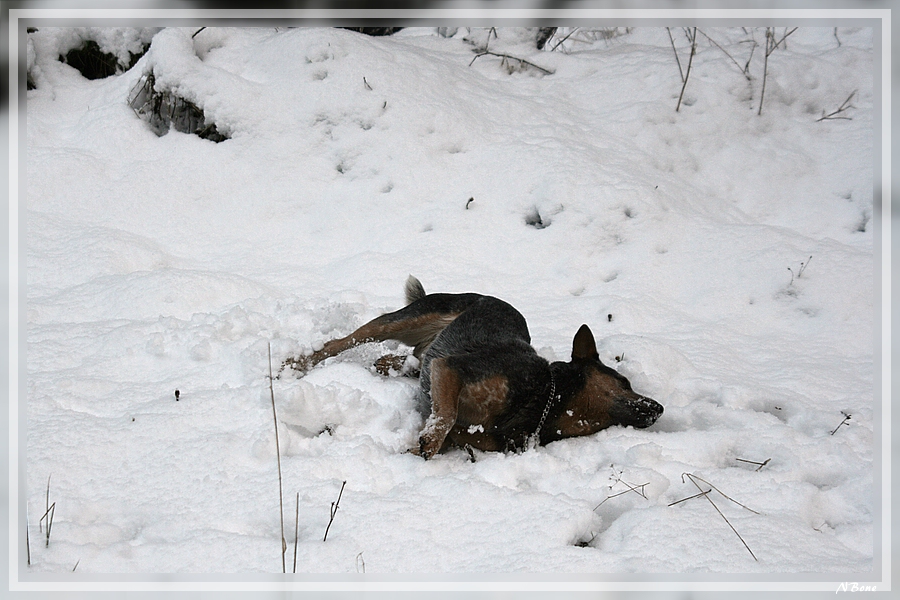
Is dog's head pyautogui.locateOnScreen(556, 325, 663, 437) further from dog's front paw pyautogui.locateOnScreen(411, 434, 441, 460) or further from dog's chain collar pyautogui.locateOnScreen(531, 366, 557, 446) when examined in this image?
dog's front paw pyautogui.locateOnScreen(411, 434, 441, 460)

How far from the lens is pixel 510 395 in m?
3.11

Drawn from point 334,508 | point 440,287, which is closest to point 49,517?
point 334,508

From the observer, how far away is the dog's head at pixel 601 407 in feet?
10.6

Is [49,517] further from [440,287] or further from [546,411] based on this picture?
[440,287]

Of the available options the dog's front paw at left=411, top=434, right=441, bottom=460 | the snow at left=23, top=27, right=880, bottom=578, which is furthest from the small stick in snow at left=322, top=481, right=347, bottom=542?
the dog's front paw at left=411, top=434, right=441, bottom=460

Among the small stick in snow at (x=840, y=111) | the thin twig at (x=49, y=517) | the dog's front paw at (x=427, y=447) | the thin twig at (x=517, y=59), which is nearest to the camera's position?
the thin twig at (x=49, y=517)

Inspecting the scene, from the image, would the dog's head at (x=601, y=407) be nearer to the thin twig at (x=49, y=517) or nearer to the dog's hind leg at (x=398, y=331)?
the dog's hind leg at (x=398, y=331)

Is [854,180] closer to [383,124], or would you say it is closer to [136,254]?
[383,124]

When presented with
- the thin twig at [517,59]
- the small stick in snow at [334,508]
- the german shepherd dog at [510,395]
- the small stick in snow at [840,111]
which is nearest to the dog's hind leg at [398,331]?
the german shepherd dog at [510,395]

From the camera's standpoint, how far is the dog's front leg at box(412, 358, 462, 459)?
2908 mm

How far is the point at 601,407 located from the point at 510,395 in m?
0.51

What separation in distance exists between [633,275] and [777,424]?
6.87 ft

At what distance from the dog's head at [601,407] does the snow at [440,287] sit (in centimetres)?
14

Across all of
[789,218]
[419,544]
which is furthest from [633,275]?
[419,544]
